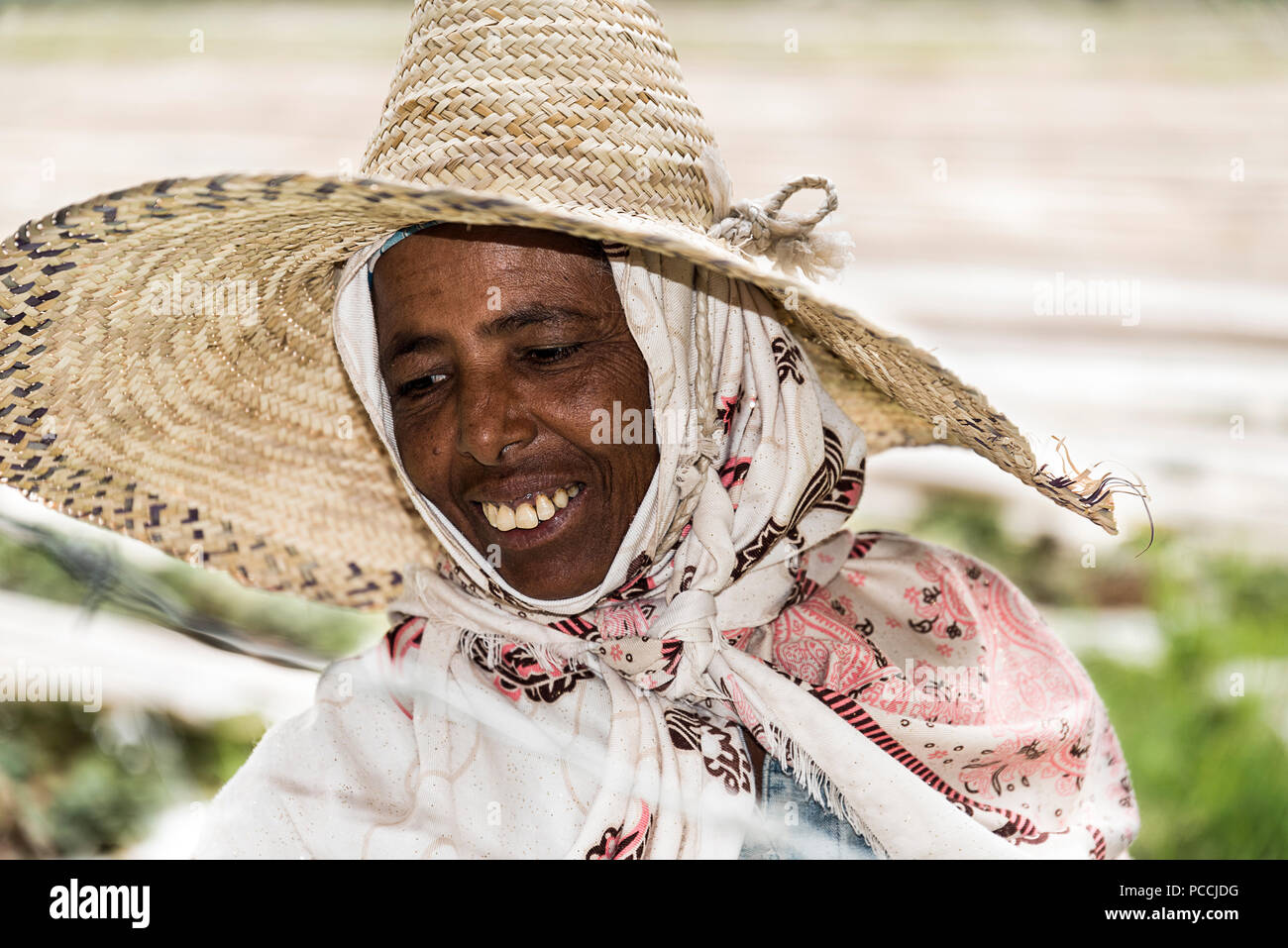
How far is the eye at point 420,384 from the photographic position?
5.17 feet

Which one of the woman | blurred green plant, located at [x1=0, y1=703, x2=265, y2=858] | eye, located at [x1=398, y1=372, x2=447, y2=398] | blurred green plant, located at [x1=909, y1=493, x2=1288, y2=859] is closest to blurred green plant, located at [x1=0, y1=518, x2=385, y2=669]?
blurred green plant, located at [x1=0, y1=703, x2=265, y2=858]

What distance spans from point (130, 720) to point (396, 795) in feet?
6.80

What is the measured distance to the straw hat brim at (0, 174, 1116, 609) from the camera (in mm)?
1316

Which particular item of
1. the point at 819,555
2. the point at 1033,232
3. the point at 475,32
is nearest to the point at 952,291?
the point at 1033,232

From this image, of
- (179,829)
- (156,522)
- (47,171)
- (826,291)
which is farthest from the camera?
(47,171)

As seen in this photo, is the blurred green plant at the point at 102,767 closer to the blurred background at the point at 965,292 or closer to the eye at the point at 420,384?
the blurred background at the point at 965,292

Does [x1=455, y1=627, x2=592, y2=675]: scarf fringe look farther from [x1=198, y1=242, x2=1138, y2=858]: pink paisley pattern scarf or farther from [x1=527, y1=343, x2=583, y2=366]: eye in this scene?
[x1=527, y1=343, x2=583, y2=366]: eye

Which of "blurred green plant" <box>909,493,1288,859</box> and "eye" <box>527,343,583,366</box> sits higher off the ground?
"eye" <box>527,343,583,366</box>

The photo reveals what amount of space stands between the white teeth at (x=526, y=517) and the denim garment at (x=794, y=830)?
47 centimetres

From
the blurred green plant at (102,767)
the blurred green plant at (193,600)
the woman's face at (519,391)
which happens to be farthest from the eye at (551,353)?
the blurred green plant at (102,767)

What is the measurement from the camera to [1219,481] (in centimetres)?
420

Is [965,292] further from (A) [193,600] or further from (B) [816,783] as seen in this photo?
(B) [816,783]
